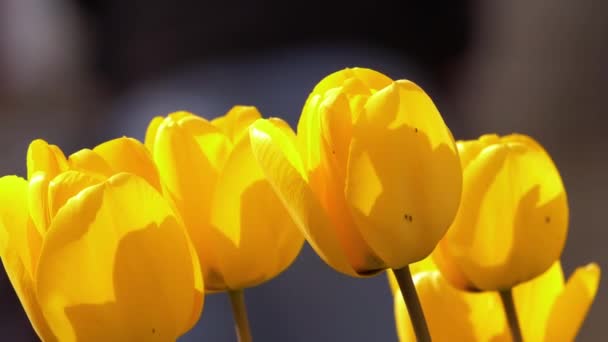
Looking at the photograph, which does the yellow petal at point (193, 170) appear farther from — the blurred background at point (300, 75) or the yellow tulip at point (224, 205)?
the blurred background at point (300, 75)

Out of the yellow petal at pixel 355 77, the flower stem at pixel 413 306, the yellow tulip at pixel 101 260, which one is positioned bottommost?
the flower stem at pixel 413 306

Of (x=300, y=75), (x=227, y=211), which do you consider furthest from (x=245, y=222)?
(x=300, y=75)

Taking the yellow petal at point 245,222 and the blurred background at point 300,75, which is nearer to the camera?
the yellow petal at point 245,222

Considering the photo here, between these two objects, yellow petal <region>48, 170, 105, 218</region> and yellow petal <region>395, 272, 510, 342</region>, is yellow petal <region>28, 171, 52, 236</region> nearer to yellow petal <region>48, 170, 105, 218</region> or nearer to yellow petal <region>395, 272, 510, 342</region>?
yellow petal <region>48, 170, 105, 218</region>

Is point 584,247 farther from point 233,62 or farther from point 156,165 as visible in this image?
point 156,165

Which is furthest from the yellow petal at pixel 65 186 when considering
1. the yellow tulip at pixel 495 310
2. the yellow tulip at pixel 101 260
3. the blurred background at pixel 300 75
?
the blurred background at pixel 300 75

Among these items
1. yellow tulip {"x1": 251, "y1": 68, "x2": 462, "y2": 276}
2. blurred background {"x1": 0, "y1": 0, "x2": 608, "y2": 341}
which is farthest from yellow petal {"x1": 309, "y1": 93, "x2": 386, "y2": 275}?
blurred background {"x1": 0, "y1": 0, "x2": 608, "y2": 341}

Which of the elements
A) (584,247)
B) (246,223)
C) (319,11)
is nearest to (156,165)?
(246,223)
